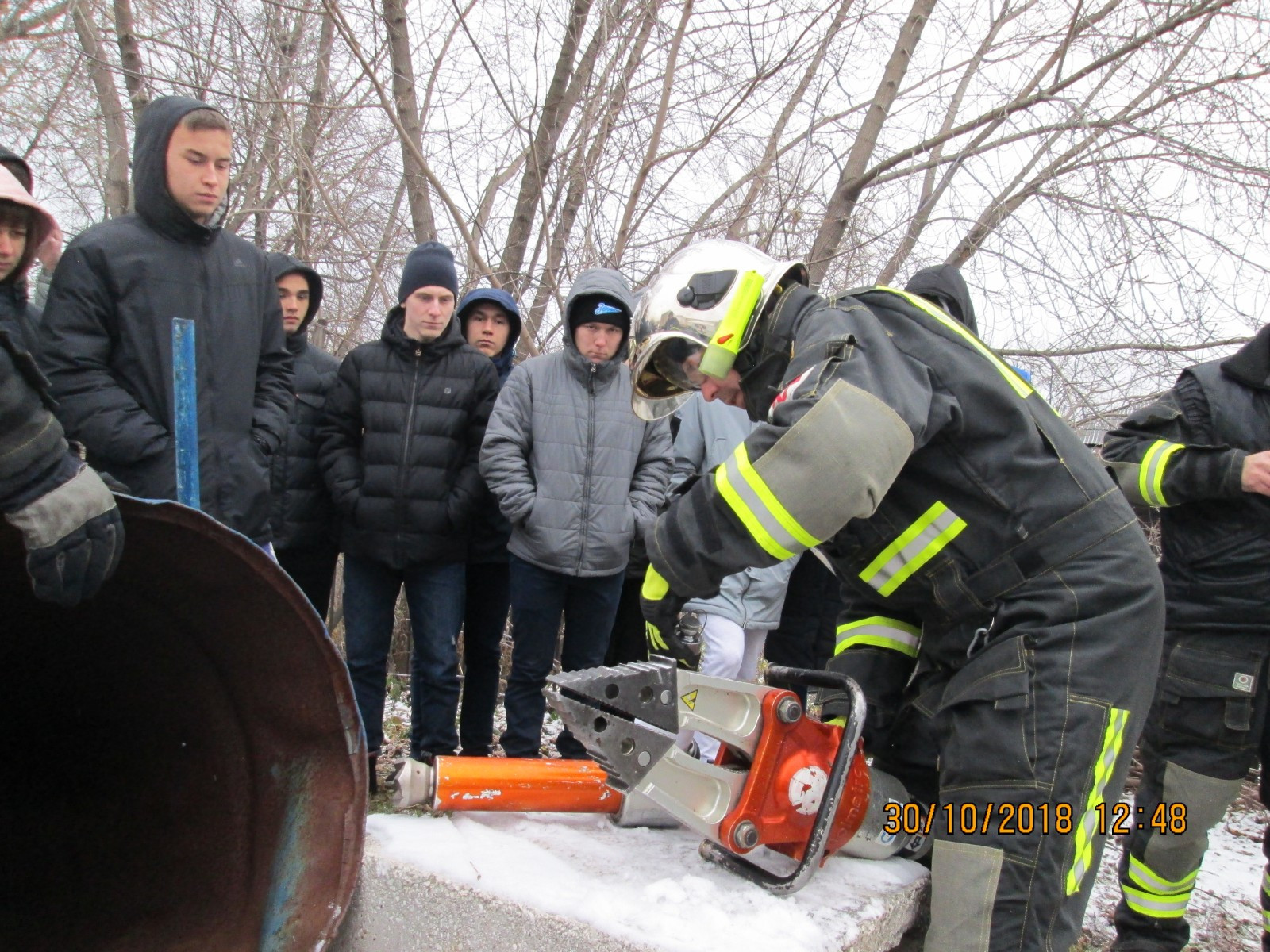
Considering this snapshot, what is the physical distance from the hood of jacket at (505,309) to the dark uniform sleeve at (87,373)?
1827 mm

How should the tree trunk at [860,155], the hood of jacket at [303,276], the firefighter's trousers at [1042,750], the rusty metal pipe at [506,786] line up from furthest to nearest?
1. the tree trunk at [860,155]
2. the hood of jacket at [303,276]
3. the rusty metal pipe at [506,786]
4. the firefighter's trousers at [1042,750]

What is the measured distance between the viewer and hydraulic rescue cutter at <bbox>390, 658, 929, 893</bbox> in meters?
2.08


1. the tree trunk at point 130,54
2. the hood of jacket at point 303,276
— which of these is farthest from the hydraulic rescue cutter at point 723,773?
the tree trunk at point 130,54

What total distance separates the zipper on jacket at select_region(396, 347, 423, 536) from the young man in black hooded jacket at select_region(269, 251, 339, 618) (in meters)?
0.45

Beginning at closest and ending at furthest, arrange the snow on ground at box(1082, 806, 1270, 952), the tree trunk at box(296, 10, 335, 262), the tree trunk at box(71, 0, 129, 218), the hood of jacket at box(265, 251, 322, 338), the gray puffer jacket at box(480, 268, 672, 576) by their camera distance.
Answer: the snow on ground at box(1082, 806, 1270, 952)
the gray puffer jacket at box(480, 268, 672, 576)
the hood of jacket at box(265, 251, 322, 338)
the tree trunk at box(296, 10, 335, 262)
the tree trunk at box(71, 0, 129, 218)

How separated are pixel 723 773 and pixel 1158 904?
5.43ft

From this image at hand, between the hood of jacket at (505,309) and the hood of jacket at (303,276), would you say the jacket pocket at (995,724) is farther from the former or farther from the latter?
the hood of jacket at (303,276)

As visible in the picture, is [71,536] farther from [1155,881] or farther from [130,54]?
[130,54]

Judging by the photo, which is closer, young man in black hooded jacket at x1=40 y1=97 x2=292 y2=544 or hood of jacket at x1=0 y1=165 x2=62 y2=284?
hood of jacket at x1=0 y1=165 x2=62 y2=284

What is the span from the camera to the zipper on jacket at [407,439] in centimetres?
369

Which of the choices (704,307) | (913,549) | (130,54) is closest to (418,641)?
(704,307)

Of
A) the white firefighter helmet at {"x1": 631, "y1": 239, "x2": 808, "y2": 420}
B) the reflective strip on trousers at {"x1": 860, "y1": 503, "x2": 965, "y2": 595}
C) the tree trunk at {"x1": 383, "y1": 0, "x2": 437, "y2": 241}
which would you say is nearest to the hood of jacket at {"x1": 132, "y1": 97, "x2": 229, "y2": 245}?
the white firefighter helmet at {"x1": 631, "y1": 239, "x2": 808, "y2": 420}

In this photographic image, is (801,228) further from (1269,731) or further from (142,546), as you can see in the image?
(142,546)

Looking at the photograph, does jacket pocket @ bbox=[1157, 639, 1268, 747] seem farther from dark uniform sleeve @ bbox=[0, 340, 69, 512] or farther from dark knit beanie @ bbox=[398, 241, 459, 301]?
dark uniform sleeve @ bbox=[0, 340, 69, 512]
